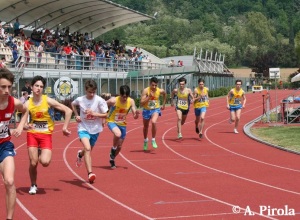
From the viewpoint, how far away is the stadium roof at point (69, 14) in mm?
40156

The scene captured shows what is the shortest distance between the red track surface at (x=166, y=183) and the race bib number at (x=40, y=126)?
3.40 ft

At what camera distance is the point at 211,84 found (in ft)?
213

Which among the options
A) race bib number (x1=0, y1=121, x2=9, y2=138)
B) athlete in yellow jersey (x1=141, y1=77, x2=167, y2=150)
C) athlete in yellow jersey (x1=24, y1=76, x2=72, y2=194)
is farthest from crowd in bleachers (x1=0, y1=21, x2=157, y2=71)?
race bib number (x1=0, y1=121, x2=9, y2=138)

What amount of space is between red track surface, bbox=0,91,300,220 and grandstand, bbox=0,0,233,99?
42.8ft

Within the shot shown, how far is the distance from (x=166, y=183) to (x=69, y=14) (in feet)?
118

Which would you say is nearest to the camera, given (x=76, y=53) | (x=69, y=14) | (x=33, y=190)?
(x=33, y=190)

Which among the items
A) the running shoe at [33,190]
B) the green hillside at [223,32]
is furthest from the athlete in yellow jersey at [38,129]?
the green hillside at [223,32]

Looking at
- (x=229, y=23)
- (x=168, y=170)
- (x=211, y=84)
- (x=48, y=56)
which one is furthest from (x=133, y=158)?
(x=229, y=23)

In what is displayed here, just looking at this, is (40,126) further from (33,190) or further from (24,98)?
(24,98)

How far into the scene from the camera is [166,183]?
11.4 metres

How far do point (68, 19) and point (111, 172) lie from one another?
35547 mm

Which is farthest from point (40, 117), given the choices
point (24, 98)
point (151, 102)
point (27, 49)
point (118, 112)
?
point (27, 49)

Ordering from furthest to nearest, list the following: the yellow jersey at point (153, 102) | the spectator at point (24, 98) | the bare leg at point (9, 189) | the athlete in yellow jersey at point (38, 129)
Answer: the spectator at point (24, 98) < the yellow jersey at point (153, 102) < the athlete in yellow jersey at point (38, 129) < the bare leg at point (9, 189)

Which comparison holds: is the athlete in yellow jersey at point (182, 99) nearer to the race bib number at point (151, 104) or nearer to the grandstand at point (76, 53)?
the race bib number at point (151, 104)
